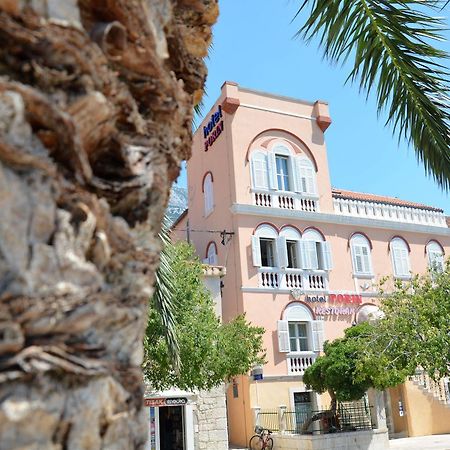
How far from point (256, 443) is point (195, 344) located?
7.05 m

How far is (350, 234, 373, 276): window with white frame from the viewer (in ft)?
79.3

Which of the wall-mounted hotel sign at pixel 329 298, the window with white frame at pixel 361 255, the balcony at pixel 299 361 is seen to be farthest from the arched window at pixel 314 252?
the balcony at pixel 299 361

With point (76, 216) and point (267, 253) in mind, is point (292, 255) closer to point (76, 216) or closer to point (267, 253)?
point (267, 253)

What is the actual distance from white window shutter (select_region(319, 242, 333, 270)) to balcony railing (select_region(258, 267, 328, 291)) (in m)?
0.30

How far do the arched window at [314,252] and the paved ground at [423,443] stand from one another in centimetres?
709

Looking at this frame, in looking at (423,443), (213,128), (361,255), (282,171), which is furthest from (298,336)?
(213,128)

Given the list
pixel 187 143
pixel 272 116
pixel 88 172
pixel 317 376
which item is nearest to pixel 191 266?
pixel 317 376

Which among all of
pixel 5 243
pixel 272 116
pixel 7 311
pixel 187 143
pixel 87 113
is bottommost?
pixel 7 311

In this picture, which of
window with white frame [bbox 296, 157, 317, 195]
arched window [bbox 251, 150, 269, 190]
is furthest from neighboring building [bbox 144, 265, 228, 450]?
window with white frame [bbox 296, 157, 317, 195]

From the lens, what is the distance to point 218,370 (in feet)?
48.8

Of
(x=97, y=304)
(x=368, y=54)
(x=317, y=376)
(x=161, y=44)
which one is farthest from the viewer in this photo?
(x=317, y=376)

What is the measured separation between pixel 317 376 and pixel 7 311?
18309 millimetres

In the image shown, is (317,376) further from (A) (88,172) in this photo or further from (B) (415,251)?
(A) (88,172)

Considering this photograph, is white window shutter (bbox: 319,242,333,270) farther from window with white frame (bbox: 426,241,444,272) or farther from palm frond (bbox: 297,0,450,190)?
palm frond (bbox: 297,0,450,190)
